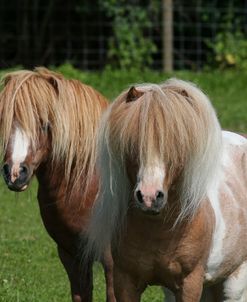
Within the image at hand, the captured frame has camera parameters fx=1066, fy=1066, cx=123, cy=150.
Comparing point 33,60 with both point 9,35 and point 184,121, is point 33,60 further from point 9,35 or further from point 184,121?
point 184,121

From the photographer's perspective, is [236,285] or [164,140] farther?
[236,285]

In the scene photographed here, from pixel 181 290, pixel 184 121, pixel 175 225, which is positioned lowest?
pixel 181 290

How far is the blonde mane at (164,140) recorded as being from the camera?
168 inches

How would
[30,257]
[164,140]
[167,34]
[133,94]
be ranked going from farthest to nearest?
[167,34] → [30,257] → [133,94] → [164,140]

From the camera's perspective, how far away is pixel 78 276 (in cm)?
551

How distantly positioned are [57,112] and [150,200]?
131cm

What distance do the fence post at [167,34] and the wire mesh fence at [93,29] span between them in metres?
0.43

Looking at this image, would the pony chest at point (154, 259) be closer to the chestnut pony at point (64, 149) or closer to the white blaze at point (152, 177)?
the white blaze at point (152, 177)

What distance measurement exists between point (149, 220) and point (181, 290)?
13.1 inches

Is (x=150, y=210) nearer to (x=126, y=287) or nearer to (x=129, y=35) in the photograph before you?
(x=126, y=287)

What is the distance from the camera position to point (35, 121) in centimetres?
516

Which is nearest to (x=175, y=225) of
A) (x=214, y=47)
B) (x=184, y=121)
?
(x=184, y=121)

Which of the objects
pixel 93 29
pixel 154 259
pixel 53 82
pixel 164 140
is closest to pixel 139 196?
pixel 164 140

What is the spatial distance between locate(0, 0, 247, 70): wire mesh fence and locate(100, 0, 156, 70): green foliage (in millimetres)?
152
